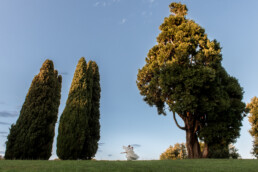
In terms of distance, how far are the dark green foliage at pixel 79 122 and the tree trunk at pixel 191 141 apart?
9.71m

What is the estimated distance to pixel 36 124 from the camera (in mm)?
17234

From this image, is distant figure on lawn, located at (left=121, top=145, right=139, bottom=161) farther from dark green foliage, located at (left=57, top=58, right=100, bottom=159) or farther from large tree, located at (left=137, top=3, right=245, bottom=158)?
large tree, located at (left=137, top=3, right=245, bottom=158)

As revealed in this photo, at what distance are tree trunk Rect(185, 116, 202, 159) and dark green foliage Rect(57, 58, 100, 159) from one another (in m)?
9.71

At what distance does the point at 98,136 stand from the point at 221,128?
12721 millimetres

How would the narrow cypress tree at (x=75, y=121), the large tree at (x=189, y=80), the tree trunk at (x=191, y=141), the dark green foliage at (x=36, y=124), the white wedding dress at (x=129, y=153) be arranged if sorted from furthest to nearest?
the tree trunk at (x=191, y=141) < the large tree at (x=189, y=80) < the narrow cypress tree at (x=75, y=121) < the dark green foliage at (x=36, y=124) < the white wedding dress at (x=129, y=153)

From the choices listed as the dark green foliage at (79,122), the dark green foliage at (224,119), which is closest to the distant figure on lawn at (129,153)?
the dark green foliage at (79,122)

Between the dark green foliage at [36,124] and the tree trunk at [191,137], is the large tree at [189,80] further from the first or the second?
the dark green foliage at [36,124]

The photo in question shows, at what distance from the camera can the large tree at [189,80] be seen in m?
17.5

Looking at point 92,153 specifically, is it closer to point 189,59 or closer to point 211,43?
point 189,59

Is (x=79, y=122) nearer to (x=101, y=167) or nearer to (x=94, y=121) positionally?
(x=94, y=121)

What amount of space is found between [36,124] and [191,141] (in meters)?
15.2

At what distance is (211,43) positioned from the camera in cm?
1930

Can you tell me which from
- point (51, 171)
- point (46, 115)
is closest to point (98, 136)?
point (46, 115)

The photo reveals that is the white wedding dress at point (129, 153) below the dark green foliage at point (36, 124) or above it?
below
